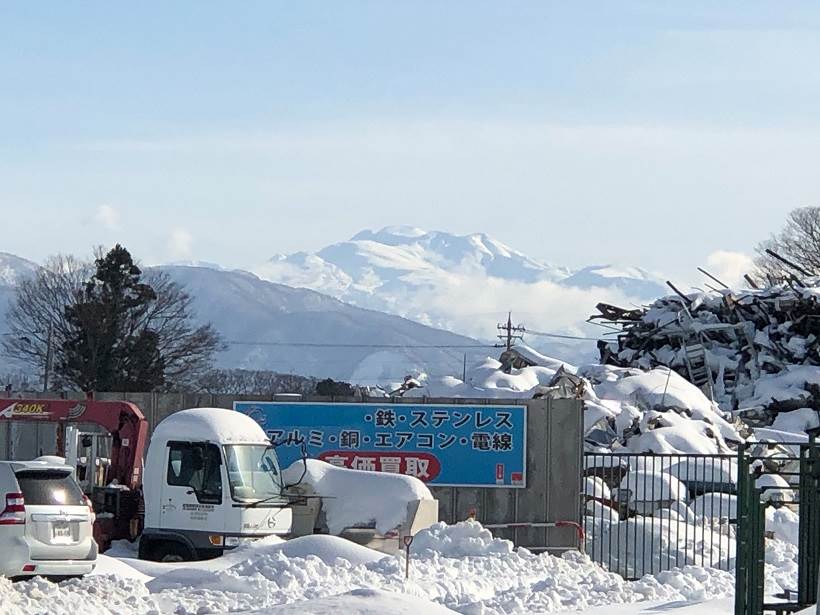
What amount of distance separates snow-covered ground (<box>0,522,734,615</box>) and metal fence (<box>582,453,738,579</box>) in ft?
6.54

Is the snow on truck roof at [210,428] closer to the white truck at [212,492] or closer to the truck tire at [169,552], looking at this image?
the white truck at [212,492]

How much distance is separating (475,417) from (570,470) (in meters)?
1.75

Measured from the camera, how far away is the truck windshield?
2056cm

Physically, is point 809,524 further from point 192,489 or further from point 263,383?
point 263,383

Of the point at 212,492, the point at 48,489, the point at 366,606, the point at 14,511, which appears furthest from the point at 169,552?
the point at 366,606

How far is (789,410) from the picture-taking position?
112ft

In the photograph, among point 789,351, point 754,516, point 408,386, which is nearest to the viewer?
point 754,516

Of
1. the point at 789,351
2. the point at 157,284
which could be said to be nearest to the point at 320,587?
the point at 789,351

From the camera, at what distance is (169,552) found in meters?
20.5

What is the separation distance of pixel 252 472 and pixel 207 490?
70 centimetres

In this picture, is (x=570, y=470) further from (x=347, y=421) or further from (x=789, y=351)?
(x=789, y=351)

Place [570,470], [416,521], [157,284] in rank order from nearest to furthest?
[416,521], [570,470], [157,284]

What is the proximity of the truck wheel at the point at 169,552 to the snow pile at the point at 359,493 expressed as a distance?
2.45 metres

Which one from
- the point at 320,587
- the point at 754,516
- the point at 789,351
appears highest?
the point at 789,351
